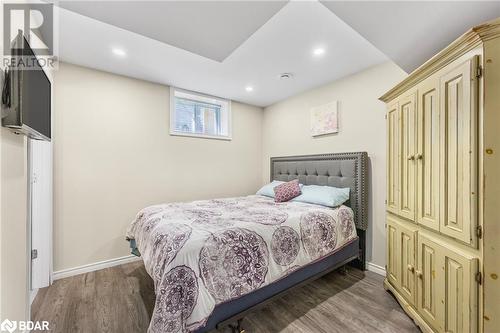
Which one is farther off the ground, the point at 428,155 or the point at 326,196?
the point at 428,155

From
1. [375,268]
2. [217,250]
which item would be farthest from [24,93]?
[375,268]

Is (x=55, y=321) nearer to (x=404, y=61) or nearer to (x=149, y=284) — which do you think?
(x=149, y=284)

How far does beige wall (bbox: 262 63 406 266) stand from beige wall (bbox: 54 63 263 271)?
1.74 meters

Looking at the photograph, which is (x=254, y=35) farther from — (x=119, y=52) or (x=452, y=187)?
(x=452, y=187)

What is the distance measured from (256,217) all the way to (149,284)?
1409mm

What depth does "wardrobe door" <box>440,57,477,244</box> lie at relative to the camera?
1.13m

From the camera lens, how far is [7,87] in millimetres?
1069

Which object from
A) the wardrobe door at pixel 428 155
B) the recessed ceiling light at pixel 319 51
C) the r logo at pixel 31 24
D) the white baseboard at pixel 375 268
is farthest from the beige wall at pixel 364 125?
the r logo at pixel 31 24

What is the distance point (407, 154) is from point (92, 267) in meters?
3.52

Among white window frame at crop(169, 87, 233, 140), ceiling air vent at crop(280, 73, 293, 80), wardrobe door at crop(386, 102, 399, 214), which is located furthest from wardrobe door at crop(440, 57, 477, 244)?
white window frame at crop(169, 87, 233, 140)

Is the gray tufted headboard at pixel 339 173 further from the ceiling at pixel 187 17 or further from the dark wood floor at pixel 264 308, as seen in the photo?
the ceiling at pixel 187 17

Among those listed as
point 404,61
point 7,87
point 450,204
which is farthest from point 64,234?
point 404,61

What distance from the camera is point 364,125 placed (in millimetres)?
2674

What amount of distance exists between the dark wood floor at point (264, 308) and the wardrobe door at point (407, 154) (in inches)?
34.4
